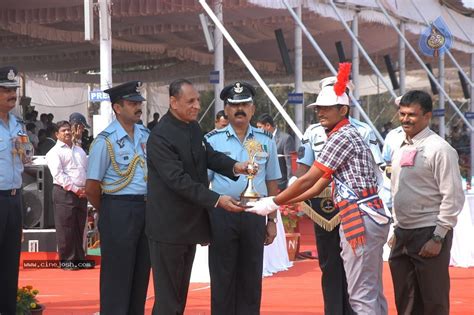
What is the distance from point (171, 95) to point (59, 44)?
53.1 feet

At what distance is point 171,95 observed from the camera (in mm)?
7141

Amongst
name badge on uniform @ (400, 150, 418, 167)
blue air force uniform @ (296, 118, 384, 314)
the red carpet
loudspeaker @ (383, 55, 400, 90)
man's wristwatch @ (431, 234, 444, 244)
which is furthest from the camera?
loudspeaker @ (383, 55, 400, 90)

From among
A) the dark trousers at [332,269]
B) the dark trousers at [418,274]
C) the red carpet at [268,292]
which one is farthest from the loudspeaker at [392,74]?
the dark trousers at [418,274]

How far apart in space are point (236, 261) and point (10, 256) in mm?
1774

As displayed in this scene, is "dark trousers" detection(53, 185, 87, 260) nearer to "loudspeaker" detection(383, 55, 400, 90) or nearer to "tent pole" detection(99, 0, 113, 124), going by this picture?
"tent pole" detection(99, 0, 113, 124)

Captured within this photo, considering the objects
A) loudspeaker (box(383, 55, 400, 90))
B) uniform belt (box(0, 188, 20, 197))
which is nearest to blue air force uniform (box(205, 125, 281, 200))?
uniform belt (box(0, 188, 20, 197))

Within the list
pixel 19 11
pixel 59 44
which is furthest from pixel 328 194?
pixel 59 44

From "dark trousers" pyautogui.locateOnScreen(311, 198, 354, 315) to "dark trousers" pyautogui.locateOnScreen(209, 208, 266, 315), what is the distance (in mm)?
730

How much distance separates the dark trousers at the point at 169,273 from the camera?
6957 millimetres

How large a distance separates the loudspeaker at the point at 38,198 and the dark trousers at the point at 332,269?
21.3 feet

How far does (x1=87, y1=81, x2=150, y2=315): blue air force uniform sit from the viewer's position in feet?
25.3

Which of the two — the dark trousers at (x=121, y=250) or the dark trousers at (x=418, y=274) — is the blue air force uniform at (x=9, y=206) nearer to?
the dark trousers at (x=121, y=250)

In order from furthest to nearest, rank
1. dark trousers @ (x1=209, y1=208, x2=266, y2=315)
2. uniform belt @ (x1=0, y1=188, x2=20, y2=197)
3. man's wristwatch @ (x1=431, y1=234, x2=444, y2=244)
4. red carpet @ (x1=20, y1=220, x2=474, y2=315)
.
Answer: red carpet @ (x1=20, y1=220, x2=474, y2=315), uniform belt @ (x1=0, y1=188, x2=20, y2=197), dark trousers @ (x1=209, y1=208, x2=266, y2=315), man's wristwatch @ (x1=431, y1=234, x2=444, y2=244)

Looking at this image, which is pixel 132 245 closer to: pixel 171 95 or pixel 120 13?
pixel 171 95
